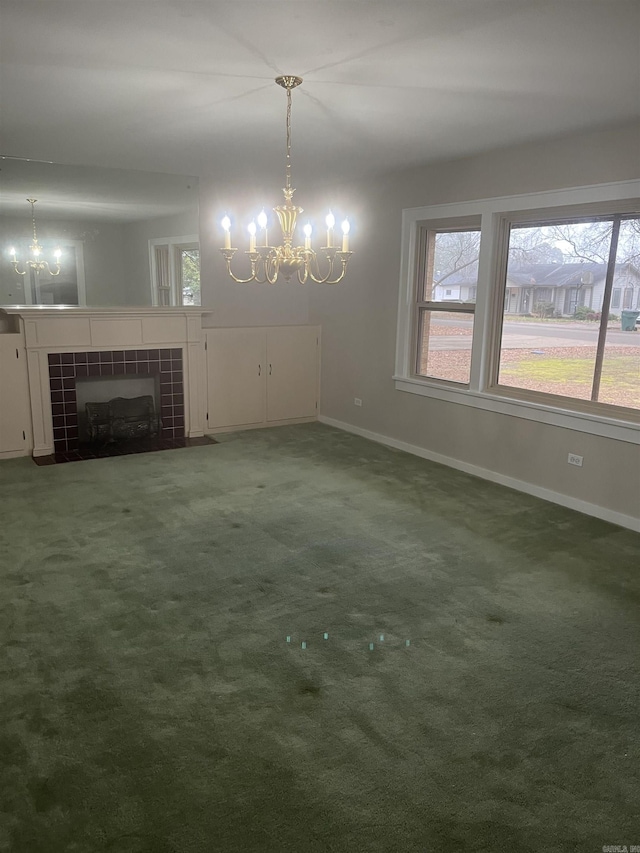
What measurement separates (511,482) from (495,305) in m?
1.38

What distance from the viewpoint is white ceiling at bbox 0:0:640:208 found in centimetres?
224

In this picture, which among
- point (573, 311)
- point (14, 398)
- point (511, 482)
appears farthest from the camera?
point (14, 398)

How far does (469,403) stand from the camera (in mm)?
5047

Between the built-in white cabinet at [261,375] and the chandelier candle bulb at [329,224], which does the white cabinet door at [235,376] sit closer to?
the built-in white cabinet at [261,375]

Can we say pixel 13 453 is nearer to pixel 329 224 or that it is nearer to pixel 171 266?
pixel 171 266

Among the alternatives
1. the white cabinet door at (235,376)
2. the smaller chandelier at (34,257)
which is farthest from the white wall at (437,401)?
the smaller chandelier at (34,257)

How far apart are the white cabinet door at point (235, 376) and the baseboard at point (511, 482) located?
98 cm

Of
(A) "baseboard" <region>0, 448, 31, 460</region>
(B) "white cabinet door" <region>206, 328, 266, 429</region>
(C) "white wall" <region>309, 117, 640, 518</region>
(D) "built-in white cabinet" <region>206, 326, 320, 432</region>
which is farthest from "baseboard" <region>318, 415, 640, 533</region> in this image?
(A) "baseboard" <region>0, 448, 31, 460</region>

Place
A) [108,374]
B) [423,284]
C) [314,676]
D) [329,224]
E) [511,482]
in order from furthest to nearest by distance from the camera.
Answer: [108,374]
[423,284]
[511,482]
[329,224]
[314,676]

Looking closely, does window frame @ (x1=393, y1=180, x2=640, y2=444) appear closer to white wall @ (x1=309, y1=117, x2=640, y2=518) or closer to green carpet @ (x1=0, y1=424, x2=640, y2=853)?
white wall @ (x1=309, y1=117, x2=640, y2=518)

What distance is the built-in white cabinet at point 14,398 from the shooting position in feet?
16.9

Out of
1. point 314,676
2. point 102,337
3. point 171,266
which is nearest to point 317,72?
point 314,676

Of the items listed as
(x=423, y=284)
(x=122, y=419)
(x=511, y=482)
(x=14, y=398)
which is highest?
(x=423, y=284)

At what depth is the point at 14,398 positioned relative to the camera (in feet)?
17.2
